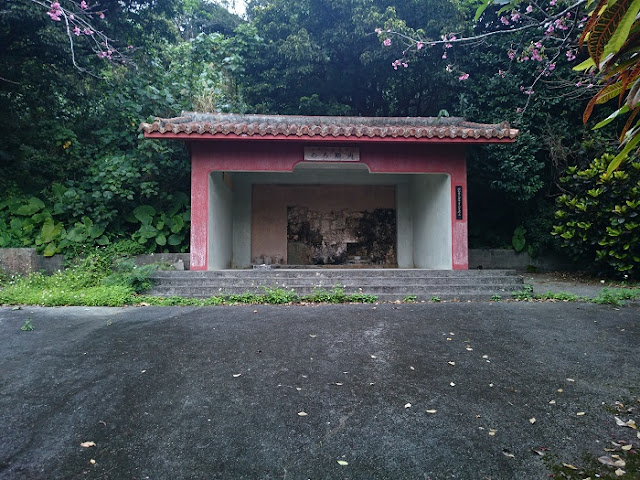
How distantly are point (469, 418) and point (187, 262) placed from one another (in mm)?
5950

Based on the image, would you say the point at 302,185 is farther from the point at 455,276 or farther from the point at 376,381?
the point at 376,381

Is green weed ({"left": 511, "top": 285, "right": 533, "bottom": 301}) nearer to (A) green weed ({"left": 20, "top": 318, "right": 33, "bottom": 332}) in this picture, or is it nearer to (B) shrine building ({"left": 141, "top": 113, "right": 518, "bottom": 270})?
(B) shrine building ({"left": 141, "top": 113, "right": 518, "bottom": 270})

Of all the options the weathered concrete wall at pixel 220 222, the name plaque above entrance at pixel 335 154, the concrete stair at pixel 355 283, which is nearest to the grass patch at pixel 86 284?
the concrete stair at pixel 355 283

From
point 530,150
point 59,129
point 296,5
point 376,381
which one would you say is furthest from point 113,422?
point 296,5

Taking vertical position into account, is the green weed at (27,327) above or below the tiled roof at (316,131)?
below

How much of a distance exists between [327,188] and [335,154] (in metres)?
2.71

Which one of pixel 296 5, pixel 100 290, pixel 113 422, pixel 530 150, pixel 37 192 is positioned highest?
pixel 296 5

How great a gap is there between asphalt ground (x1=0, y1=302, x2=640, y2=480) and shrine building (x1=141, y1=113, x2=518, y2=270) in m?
3.06

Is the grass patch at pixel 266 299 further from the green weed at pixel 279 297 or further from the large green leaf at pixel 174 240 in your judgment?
the large green leaf at pixel 174 240

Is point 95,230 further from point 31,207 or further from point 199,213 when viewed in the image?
point 199,213

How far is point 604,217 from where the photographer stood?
21.7ft

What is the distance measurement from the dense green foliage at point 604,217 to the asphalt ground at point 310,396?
3.24 metres

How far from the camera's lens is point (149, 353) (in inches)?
121

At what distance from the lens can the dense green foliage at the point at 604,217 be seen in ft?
20.7
